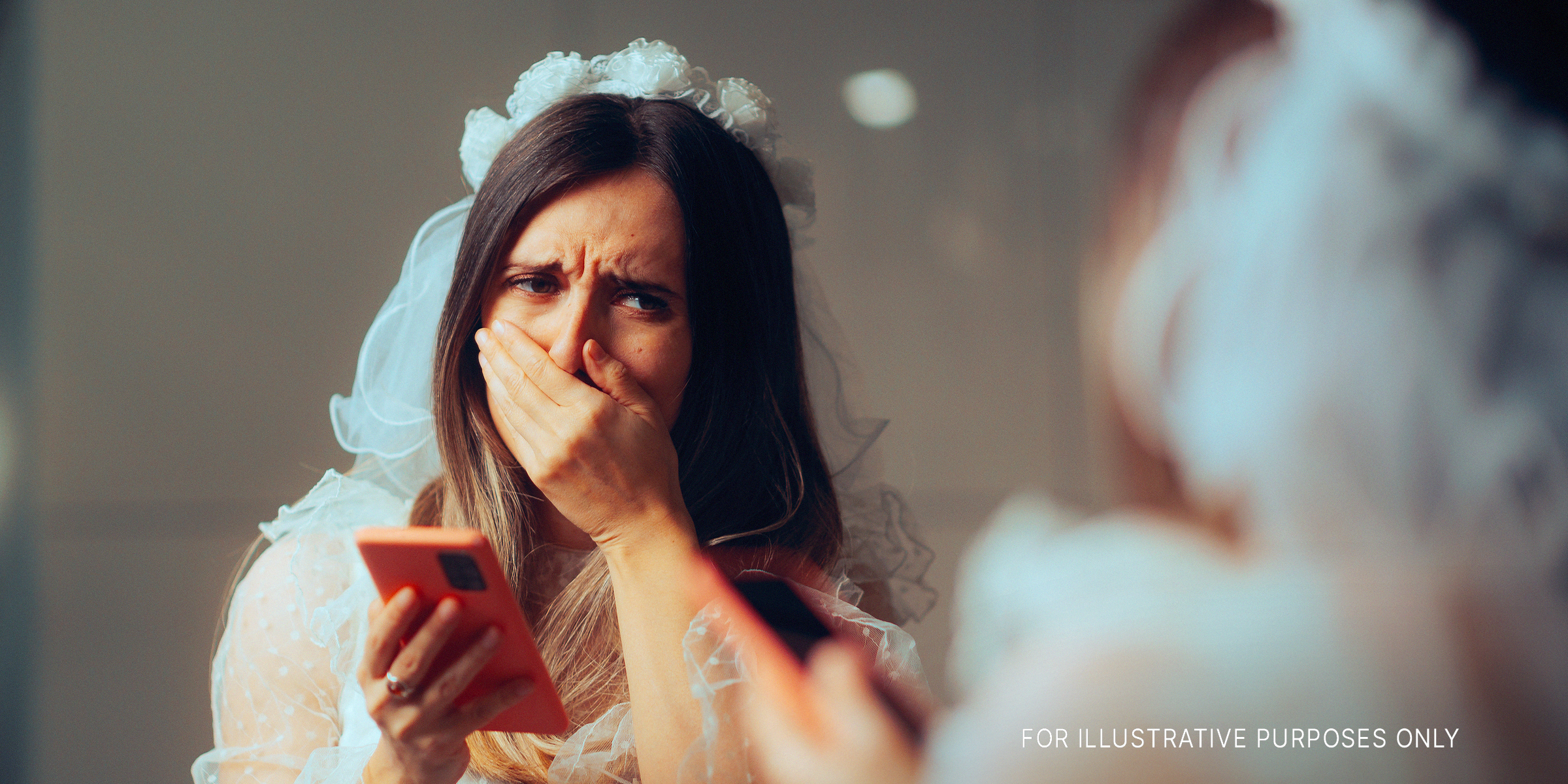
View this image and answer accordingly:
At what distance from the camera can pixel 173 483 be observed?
99cm

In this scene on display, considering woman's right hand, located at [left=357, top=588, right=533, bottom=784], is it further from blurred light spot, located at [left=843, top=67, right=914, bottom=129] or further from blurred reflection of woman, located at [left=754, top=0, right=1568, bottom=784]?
blurred light spot, located at [left=843, top=67, right=914, bottom=129]

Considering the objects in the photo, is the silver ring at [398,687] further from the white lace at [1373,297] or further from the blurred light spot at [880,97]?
the blurred light spot at [880,97]

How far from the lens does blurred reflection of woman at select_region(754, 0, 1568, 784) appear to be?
0.30m

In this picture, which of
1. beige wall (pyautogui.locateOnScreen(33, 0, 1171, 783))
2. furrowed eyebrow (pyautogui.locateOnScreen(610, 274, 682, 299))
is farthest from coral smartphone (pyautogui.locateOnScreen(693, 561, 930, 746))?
beige wall (pyautogui.locateOnScreen(33, 0, 1171, 783))

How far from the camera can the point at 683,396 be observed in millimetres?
782

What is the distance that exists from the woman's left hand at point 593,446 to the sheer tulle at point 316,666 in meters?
0.18

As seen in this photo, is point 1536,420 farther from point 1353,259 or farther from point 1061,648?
point 1061,648

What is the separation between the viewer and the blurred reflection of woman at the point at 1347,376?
0.98 feet

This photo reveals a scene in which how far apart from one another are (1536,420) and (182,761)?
1.32 metres

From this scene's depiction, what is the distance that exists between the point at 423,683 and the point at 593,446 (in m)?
0.21

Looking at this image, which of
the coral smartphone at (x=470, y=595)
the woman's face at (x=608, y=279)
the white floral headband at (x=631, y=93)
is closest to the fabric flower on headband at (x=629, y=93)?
the white floral headband at (x=631, y=93)

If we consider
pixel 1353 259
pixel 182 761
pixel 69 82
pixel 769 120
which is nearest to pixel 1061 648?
pixel 1353 259

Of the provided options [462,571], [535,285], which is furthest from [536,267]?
[462,571]

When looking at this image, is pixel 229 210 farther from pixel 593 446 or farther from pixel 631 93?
pixel 593 446
